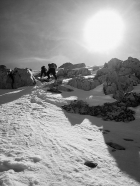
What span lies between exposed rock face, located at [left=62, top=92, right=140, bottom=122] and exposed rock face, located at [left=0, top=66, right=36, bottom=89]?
1096cm

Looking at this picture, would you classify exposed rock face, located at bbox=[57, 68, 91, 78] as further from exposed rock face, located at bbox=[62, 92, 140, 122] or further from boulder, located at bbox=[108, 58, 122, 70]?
exposed rock face, located at bbox=[62, 92, 140, 122]

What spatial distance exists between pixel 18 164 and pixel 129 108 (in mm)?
9978

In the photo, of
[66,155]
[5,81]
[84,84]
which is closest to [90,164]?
[66,155]

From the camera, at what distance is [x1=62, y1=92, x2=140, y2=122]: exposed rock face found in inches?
381

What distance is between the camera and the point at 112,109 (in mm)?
10508

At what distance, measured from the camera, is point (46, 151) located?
14.9 ft

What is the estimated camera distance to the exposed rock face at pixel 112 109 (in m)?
9.67

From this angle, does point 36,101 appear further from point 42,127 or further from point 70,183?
point 70,183

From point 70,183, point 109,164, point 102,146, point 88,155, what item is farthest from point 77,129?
point 70,183

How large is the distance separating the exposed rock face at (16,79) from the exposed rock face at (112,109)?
1096 centimetres

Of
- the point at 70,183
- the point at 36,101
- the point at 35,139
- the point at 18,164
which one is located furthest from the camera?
the point at 36,101

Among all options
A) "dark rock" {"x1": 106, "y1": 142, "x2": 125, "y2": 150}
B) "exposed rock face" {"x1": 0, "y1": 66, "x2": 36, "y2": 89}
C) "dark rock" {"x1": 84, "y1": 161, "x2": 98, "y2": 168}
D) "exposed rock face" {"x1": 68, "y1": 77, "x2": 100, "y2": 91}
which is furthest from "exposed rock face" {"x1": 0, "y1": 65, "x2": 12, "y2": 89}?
"dark rock" {"x1": 84, "y1": 161, "x2": 98, "y2": 168}

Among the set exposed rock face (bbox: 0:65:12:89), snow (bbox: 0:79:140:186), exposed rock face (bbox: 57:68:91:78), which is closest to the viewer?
snow (bbox: 0:79:140:186)

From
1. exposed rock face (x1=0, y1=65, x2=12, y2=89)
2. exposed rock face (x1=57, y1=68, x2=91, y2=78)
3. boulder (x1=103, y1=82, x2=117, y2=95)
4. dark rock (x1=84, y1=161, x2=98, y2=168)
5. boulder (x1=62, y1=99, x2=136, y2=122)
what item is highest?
exposed rock face (x1=57, y1=68, x2=91, y2=78)
